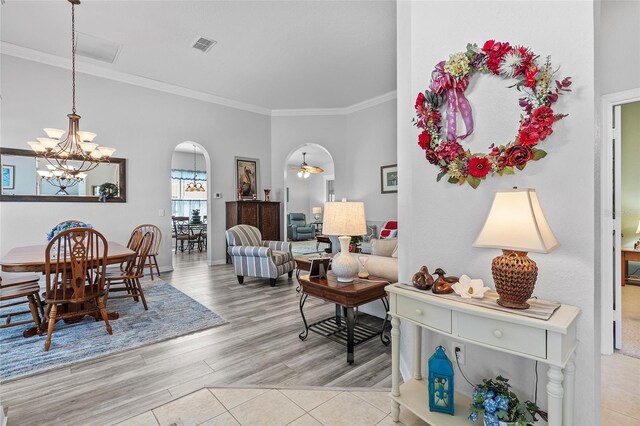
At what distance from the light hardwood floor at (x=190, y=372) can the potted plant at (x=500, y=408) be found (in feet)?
2.34

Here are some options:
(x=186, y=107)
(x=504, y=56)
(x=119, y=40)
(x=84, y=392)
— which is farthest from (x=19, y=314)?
(x=504, y=56)

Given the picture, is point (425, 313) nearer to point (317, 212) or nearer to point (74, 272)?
point (74, 272)

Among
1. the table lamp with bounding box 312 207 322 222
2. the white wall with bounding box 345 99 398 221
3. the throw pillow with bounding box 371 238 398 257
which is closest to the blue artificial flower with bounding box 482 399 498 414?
the throw pillow with bounding box 371 238 398 257

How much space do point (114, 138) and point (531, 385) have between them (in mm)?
6222

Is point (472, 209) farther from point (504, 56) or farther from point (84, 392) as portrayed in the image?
point (84, 392)

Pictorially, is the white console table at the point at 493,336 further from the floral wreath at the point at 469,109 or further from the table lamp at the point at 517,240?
the floral wreath at the point at 469,109

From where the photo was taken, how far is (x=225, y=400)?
6.28 ft

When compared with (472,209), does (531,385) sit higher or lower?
lower

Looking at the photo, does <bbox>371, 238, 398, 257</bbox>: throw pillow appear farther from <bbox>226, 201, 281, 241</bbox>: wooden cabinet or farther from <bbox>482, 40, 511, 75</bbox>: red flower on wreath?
<bbox>226, 201, 281, 241</bbox>: wooden cabinet

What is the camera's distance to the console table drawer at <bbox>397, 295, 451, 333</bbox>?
1.46 m

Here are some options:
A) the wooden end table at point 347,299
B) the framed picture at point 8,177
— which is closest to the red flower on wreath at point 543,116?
the wooden end table at point 347,299

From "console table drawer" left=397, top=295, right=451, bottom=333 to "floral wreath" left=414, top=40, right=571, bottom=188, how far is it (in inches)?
28.2

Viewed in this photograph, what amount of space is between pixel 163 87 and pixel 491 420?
657 centimetres

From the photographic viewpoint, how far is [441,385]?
5.23 ft
